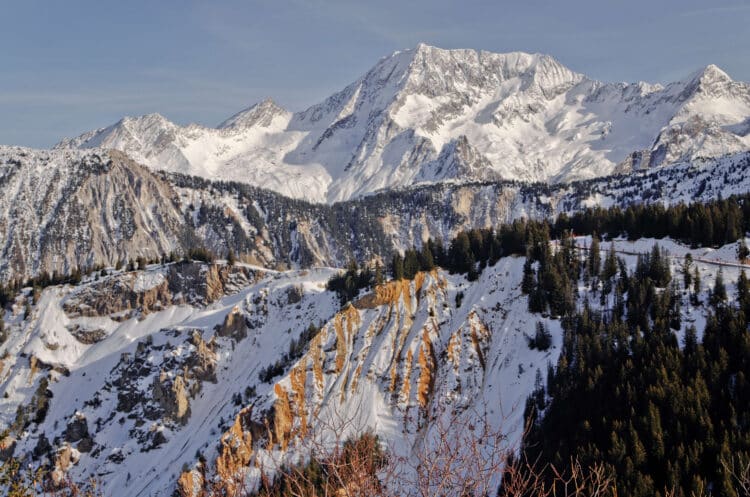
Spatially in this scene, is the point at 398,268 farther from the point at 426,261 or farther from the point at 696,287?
the point at 696,287

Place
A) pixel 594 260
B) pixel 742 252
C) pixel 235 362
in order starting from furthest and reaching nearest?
pixel 235 362, pixel 594 260, pixel 742 252

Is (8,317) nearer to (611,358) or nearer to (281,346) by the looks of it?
(281,346)

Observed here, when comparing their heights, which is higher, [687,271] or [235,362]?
[687,271]

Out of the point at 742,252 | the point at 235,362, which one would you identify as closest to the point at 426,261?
the point at 235,362

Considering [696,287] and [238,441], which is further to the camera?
[696,287]

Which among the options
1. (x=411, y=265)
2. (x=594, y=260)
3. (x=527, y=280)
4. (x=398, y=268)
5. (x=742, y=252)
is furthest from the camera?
(x=411, y=265)

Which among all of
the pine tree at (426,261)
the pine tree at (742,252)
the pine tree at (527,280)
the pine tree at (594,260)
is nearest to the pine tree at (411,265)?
the pine tree at (426,261)

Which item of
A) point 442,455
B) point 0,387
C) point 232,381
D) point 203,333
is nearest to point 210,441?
point 232,381

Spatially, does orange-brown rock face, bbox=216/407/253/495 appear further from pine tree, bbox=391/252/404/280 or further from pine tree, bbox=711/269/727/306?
pine tree, bbox=711/269/727/306

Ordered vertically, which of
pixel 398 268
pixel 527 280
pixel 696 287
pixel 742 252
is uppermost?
pixel 742 252

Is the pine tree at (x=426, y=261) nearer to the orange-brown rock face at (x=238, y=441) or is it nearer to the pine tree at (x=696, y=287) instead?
the orange-brown rock face at (x=238, y=441)

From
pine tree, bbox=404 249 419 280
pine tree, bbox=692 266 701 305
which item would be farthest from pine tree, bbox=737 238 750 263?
pine tree, bbox=404 249 419 280
